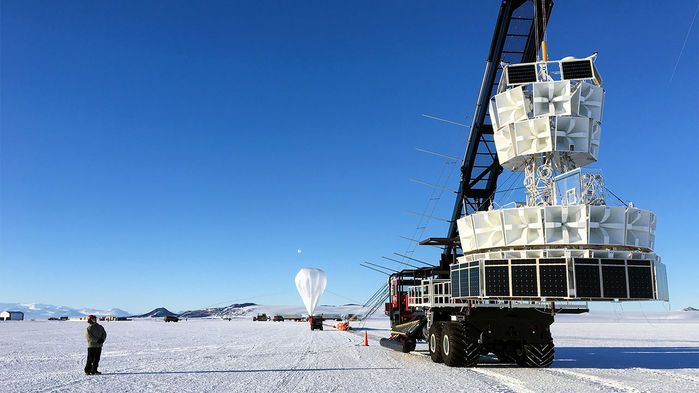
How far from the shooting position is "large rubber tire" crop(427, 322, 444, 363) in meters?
22.2

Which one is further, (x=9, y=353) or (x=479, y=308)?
(x=9, y=353)

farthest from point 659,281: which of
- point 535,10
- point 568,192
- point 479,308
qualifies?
point 535,10

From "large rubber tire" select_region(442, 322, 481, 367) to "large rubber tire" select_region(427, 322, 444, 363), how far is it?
4.99ft

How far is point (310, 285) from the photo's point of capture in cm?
11350

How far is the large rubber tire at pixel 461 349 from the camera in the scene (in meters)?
20.3

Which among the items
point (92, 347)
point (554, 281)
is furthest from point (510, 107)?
point (92, 347)

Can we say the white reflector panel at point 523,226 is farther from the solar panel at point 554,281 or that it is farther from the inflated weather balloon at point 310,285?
the inflated weather balloon at point 310,285

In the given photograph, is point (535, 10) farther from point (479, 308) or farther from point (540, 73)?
point (479, 308)

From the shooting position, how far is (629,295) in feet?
61.1

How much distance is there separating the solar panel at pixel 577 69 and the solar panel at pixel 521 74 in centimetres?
117

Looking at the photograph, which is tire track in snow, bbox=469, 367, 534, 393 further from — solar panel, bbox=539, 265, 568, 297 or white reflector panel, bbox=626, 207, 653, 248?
white reflector panel, bbox=626, 207, 653, 248

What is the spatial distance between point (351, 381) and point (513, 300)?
23.4ft

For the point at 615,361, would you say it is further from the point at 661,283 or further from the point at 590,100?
the point at 590,100

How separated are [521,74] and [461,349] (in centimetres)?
1142
